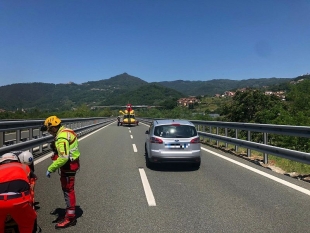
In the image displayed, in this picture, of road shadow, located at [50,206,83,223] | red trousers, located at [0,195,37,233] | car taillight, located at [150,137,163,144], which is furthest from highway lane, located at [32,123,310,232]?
red trousers, located at [0,195,37,233]

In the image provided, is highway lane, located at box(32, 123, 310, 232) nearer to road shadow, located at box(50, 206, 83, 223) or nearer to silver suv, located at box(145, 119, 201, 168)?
road shadow, located at box(50, 206, 83, 223)

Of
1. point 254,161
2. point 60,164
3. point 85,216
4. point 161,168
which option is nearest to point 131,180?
point 161,168

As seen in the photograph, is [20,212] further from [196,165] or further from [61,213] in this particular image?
[196,165]

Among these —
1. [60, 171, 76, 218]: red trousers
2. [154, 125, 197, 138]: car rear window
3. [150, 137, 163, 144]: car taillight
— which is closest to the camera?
[60, 171, 76, 218]: red trousers

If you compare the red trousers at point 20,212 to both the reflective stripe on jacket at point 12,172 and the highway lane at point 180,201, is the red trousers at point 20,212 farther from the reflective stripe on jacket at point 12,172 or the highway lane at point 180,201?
the highway lane at point 180,201

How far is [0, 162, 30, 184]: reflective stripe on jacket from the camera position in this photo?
10.5 ft

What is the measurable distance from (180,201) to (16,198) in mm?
3547

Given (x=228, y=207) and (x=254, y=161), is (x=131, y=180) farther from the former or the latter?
(x=254, y=161)

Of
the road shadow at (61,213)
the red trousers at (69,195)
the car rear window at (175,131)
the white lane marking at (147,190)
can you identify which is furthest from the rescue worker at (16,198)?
the car rear window at (175,131)

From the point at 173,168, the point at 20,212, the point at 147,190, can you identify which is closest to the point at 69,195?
the point at 20,212

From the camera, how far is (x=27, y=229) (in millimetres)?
3254

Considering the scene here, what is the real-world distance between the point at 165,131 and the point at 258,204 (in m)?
4.18

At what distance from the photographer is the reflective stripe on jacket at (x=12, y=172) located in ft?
10.5

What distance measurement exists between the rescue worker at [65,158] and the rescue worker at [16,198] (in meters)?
1.02
